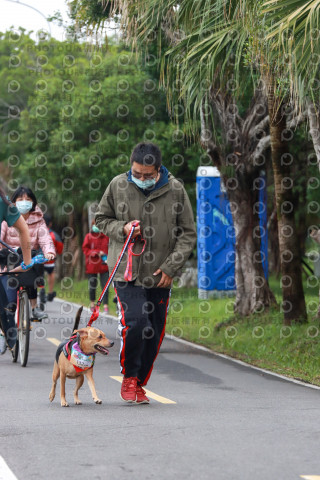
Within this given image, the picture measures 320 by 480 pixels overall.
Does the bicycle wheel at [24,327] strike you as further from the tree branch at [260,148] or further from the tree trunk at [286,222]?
the tree branch at [260,148]

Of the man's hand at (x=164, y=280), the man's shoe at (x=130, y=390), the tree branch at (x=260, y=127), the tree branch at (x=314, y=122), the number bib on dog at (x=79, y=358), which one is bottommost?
the man's shoe at (x=130, y=390)

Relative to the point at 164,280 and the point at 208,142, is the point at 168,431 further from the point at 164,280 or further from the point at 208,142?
the point at 208,142

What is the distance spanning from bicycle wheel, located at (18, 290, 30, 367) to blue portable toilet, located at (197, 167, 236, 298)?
12.2 m

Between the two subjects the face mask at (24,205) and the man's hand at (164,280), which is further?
the face mask at (24,205)

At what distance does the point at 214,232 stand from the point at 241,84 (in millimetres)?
11240

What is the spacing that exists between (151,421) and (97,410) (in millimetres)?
786

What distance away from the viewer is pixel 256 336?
14.9 metres

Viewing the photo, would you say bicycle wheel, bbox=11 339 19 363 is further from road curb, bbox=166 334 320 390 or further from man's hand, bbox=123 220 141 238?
man's hand, bbox=123 220 141 238

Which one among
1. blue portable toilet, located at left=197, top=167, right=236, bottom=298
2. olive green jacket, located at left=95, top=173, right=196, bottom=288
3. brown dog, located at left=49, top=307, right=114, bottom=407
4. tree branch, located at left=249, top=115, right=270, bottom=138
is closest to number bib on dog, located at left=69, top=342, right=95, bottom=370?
brown dog, located at left=49, top=307, right=114, bottom=407

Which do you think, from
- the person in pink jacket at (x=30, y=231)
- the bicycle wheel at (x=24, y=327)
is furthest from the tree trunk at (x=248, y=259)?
the bicycle wheel at (x=24, y=327)

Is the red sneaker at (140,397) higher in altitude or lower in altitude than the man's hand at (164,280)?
lower

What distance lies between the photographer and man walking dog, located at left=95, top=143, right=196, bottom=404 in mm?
8250

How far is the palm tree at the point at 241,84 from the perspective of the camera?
10820mm

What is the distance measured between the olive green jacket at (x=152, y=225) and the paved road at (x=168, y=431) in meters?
1.13
